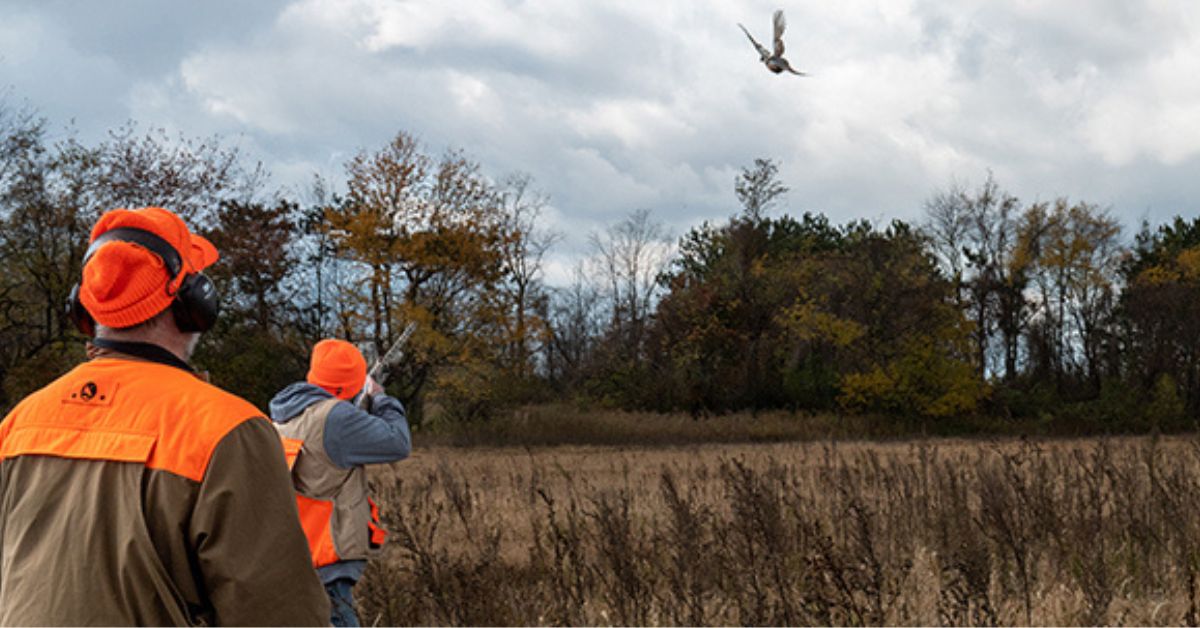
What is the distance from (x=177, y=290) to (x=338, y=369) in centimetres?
259

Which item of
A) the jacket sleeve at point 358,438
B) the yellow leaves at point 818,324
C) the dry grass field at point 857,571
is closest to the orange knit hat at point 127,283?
the jacket sleeve at point 358,438

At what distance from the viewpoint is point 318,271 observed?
3625 cm

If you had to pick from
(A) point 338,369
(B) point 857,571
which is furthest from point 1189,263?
(A) point 338,369

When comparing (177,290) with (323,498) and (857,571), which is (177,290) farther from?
(857,571)

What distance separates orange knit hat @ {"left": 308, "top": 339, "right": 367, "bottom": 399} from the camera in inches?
191

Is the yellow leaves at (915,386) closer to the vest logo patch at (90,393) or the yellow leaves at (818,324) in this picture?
the yellow leaves at (818,324)

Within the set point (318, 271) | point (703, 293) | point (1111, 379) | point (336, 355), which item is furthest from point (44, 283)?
point (1111, 379)

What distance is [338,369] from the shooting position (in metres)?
4.86

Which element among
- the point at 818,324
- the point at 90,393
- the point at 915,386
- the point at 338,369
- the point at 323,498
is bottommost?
the point at 323,498

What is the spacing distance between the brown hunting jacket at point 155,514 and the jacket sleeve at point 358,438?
228cm

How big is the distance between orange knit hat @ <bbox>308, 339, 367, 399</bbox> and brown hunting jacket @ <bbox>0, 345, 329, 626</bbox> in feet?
8.70

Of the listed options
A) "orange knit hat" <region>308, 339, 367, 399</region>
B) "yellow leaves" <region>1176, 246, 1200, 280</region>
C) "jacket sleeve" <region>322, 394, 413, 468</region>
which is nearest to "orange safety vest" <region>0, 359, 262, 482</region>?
"jacket sleeve" <region>322, 394, 413, 468</region>

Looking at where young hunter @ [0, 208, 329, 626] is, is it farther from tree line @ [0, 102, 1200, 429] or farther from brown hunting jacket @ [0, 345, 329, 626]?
tree line @ [0, 102, 1200, 429]

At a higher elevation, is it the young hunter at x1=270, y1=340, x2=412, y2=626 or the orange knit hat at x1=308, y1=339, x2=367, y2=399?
the orange knit hat at x1=308, y1=339, x2=367, y2=399
